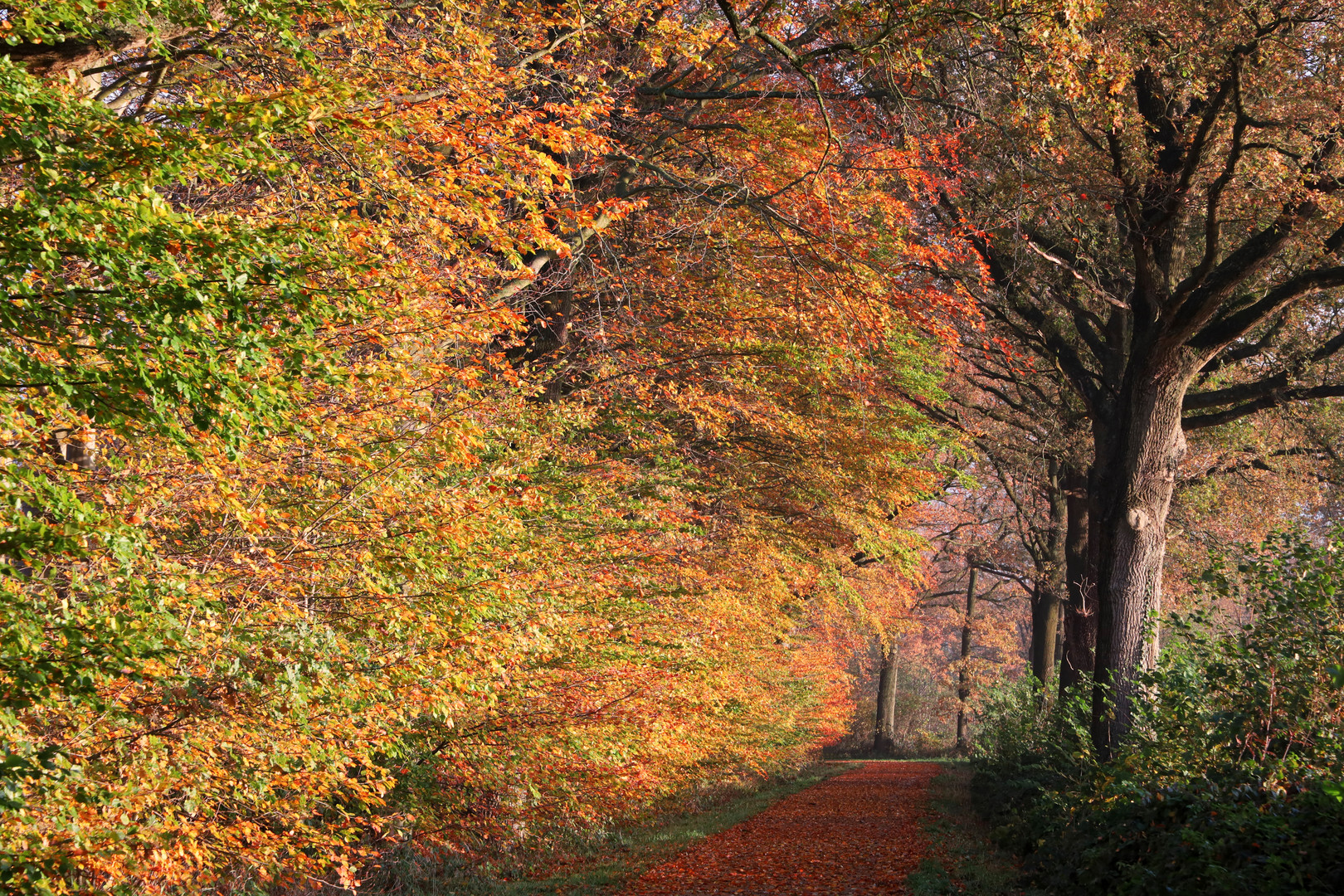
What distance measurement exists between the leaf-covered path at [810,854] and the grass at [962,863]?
0.25 meters

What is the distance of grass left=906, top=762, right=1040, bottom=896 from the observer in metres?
8.90

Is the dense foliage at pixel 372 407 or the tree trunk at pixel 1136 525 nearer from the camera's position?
the dense foliage at pixel 372 407

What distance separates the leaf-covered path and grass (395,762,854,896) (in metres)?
0.39

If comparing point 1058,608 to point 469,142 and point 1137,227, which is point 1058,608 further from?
point 469,142

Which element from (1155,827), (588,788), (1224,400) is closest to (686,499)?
(588,788)

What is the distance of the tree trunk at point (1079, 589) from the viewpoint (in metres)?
15.8

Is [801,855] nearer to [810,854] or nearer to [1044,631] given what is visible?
[810,854]

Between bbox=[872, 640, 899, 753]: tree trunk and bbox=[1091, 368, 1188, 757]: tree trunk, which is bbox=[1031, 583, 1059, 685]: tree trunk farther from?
bbox=[872, 640, 899, 753]: tree trunk

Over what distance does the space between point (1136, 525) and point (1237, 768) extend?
5.54m

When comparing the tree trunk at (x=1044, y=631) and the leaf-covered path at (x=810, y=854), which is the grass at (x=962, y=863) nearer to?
the leaf-covered path at (x=810, y=854)

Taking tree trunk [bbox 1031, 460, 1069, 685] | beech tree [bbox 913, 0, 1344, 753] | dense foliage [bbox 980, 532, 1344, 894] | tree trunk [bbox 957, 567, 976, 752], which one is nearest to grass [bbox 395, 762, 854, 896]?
dense foliage [bbox 980, 532, 1344, 894]

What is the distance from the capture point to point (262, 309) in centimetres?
502

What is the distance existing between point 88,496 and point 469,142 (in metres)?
4.79

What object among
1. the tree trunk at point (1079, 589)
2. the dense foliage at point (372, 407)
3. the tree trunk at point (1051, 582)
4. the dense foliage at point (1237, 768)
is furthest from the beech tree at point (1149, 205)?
the tree trunk at point (1051, 582)
